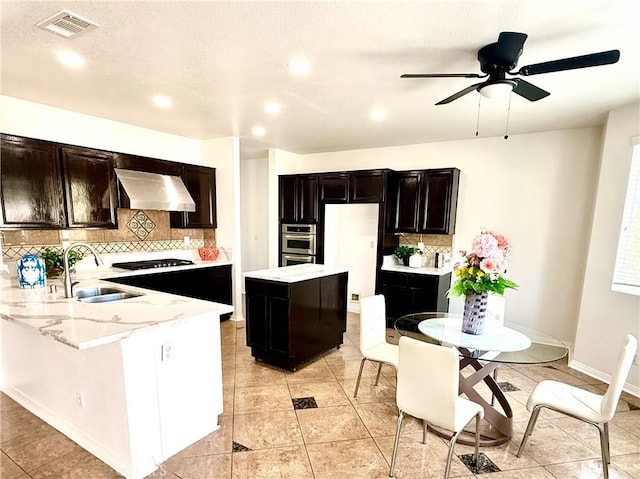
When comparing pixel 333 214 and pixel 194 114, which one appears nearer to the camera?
pixel 194 114

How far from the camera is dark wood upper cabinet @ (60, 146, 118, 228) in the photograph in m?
3.32

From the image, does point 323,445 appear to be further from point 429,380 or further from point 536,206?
point 536,206

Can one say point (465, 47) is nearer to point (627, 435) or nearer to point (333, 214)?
point (627, 435)

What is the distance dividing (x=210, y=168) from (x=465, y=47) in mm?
3632

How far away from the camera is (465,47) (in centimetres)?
205

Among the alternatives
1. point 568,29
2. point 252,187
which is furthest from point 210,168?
point 568,29

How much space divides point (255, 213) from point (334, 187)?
216cm

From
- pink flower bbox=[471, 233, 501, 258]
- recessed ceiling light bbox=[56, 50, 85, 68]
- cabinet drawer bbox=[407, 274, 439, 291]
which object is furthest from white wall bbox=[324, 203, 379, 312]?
recessed ceiling light bbox=[56, 50, 85, 68]

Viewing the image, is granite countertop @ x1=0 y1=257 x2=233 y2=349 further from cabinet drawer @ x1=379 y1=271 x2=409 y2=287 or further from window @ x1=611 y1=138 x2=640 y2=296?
window @ x1=611 y1=138 x2=640 y2=296

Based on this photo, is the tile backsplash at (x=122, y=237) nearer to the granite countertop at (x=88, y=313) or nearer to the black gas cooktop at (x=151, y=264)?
the black gas cooktop at (x=151, y=264)

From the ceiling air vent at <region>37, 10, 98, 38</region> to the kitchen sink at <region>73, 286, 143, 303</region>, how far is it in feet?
5.83

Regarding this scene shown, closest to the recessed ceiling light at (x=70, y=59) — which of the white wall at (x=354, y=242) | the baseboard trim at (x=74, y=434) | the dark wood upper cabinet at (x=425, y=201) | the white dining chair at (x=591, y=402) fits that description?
the baseboard trim at (x=74, y=434)

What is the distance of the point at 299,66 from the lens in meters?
2.34

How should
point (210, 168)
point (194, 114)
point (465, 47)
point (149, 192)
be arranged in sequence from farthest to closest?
point (210, 168), point (149, 192), point (194, 114), point (465, 47)
